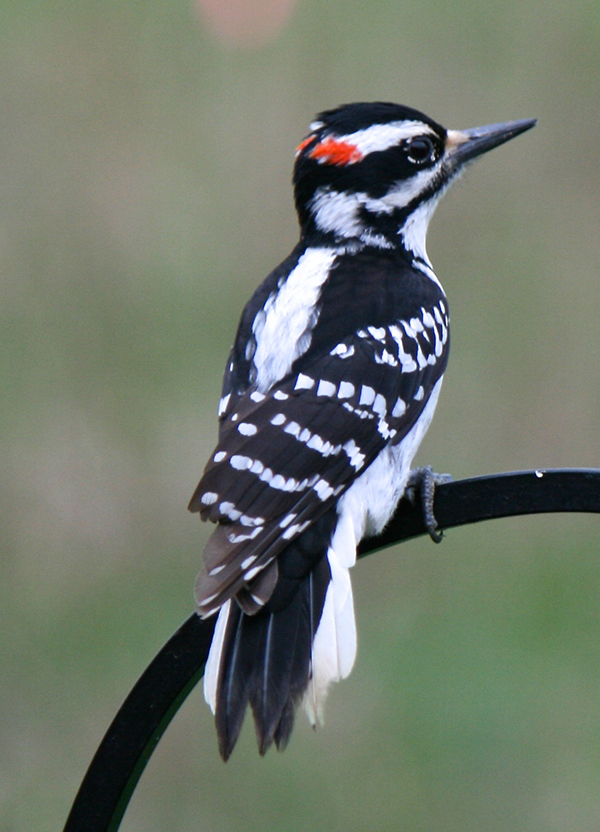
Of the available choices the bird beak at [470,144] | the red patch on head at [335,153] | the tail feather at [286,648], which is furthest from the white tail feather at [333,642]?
the bird beak at [470,144]

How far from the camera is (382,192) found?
150 inches

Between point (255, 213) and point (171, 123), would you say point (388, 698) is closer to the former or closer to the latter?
point (255, 213)

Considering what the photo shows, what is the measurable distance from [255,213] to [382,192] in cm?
245

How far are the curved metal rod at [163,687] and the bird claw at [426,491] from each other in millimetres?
346

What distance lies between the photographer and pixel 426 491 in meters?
3.32

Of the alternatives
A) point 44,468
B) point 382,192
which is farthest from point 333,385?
point 44,468

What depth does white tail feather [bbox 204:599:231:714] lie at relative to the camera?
266 centimetres

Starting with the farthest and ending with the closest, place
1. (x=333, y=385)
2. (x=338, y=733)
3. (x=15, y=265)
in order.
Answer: (x=15, y=265) < (x=338, y=733) < (x=333, y=385)

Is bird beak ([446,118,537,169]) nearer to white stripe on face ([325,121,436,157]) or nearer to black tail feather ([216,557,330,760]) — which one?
white stripe on face ([325,121,436,157])

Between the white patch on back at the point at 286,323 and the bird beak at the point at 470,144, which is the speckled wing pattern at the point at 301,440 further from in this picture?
the bird beak at the point at 470,144

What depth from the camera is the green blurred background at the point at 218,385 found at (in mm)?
4871

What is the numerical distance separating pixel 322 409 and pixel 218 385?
110 inches

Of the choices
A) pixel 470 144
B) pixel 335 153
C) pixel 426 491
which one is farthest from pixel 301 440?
pixel 470 144

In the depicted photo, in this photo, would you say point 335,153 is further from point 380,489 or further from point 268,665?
point 268,665
